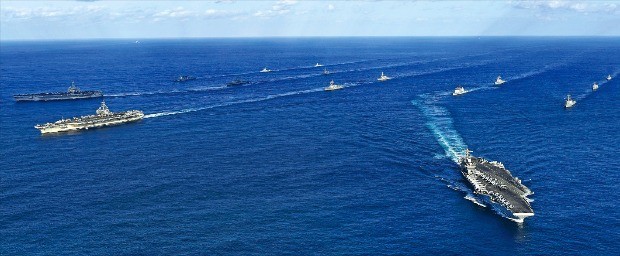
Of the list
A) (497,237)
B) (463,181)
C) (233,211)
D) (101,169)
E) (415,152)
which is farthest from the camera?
(415,152)

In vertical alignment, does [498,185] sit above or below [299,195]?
above

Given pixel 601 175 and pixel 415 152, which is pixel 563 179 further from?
pixel 415 152

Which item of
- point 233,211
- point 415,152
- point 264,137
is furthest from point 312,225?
point 264,137

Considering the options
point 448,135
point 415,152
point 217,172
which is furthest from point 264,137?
point 448,135

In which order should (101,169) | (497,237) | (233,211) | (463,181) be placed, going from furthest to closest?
(101,169) → (463,181) → (233,211) → (497,237)

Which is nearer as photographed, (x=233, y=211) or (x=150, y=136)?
(x=233, y=211)

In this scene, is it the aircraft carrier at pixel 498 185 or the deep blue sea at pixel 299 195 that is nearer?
the deep blue sea at pixel 299 195

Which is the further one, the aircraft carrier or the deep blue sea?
the aircraft carrier
